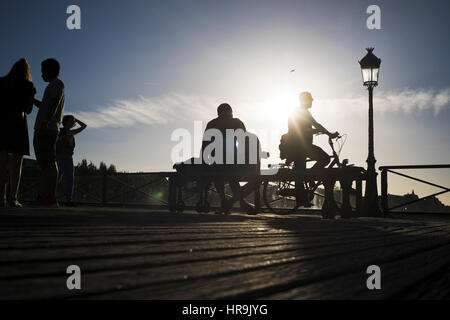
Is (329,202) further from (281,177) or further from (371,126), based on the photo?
(371,126)

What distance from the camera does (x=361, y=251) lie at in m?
2.09

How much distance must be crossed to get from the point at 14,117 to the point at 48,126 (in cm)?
42

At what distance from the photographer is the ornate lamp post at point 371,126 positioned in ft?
32.6

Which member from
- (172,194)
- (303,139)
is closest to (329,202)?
(303,139)

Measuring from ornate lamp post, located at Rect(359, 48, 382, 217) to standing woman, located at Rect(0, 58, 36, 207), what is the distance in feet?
24.2

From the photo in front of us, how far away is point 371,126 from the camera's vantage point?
10062 mm

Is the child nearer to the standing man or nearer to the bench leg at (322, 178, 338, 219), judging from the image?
the standing man

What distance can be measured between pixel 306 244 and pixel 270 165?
580 cm

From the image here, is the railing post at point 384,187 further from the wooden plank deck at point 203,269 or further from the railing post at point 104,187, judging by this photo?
the wooden plank deck at point 203,269

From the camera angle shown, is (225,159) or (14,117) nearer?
(14,117)

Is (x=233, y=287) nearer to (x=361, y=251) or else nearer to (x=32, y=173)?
(x=361, y=251)

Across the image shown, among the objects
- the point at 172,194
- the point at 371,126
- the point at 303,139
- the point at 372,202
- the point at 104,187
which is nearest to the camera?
the point at 303,139

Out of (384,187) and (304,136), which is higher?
(304,136)
